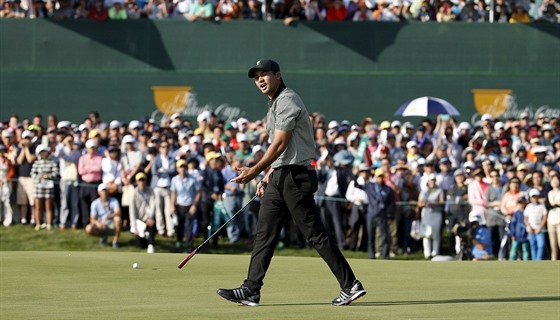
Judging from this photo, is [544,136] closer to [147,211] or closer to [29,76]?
[147,211]

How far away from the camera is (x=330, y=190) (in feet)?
71.0

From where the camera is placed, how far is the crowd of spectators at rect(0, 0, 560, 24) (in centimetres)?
2862

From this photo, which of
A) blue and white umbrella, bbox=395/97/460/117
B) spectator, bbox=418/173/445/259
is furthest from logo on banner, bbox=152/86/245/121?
spectator, bbox=418/173/445/259

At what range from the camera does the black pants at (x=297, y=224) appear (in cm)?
949

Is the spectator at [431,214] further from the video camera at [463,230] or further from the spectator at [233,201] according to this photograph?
the spectator at [233,201]

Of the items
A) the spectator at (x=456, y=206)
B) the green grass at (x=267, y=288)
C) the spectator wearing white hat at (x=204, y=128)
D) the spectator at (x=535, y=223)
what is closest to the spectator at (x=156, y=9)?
the spectator wearing white hat at (x=204, y=128)

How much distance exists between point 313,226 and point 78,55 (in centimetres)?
2010

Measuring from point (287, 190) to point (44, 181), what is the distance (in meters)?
13.3

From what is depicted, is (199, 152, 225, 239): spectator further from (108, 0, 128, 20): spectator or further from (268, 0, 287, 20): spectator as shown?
(108, 0, 128, 20): spectator

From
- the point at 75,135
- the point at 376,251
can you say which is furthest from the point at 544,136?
the point at 75,135

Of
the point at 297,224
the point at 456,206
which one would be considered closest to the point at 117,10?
the point at 456,206

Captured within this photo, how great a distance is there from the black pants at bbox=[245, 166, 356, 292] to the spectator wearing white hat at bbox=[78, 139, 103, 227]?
12819 millimetres

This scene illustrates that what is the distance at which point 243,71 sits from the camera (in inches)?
1141

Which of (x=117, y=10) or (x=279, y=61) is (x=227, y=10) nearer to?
(x=279, y=61)
